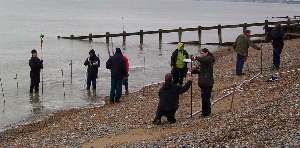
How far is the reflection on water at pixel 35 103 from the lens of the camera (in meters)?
20.4

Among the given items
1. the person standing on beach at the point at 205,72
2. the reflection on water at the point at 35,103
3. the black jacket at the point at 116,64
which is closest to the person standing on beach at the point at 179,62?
the black jacket at the point at 116,64

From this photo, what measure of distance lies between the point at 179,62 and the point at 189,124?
4675 mm

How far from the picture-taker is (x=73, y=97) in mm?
22953

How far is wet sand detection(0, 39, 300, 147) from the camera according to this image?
33.2 feet

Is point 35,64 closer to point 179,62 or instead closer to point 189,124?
point 179,62

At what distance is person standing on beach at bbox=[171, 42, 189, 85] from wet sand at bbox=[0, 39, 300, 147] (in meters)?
0.83

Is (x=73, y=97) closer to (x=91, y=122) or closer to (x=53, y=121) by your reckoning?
(x=53, y=121)

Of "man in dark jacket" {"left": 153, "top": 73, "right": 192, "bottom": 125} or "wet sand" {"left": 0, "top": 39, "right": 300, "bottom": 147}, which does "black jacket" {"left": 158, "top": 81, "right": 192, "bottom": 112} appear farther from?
"wet sand" {"left": 0, "top": 39, "right": 300, "bottom": 147}

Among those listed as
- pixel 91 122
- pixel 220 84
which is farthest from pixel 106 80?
pixel 91 122

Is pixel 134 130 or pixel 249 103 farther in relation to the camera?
pixel 249 103

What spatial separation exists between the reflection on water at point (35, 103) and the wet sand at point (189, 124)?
170 centimetres

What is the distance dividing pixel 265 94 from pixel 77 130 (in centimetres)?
558

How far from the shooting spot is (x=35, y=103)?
21.7 metres

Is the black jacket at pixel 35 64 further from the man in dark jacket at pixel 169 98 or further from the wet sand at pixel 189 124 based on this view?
the man in dark jacket at pixel 169 98
